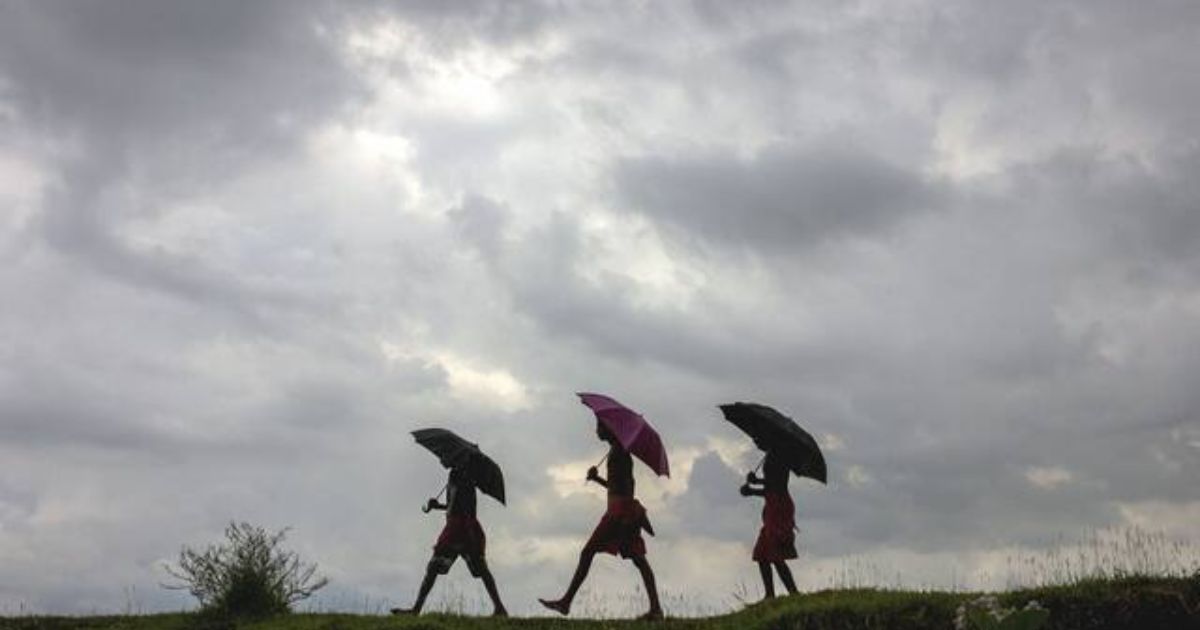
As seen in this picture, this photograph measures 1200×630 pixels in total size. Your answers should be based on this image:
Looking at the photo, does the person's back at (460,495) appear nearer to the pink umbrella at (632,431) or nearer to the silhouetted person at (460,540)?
the silhouetted person at (460,540)

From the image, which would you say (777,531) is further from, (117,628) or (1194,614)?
(117,628)

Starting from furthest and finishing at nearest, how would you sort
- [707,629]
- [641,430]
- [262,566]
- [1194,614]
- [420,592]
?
[262,566] → [420,592] → [641,430] → [707,629] → [1194,614]

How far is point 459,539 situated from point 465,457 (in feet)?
4.15

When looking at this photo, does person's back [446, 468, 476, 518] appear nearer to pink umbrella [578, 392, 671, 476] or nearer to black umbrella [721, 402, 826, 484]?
pink umbrella [578, 392, 671, 476]

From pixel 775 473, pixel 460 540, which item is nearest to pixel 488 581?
pixel 460 540

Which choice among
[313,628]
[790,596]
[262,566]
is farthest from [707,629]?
[262,566]

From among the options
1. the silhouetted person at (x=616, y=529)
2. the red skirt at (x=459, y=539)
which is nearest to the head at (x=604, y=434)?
the silhouetted person at (x=616, y=529)

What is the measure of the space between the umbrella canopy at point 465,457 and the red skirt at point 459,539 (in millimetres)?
601

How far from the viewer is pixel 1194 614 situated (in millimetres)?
15594

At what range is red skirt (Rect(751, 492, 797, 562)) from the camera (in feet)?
61.4

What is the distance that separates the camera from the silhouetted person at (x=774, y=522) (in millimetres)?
18734

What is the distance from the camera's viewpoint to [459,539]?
20109 mm

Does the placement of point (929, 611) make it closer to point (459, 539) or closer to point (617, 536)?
point (617, 536)

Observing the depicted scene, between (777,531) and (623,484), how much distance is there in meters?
2.29
